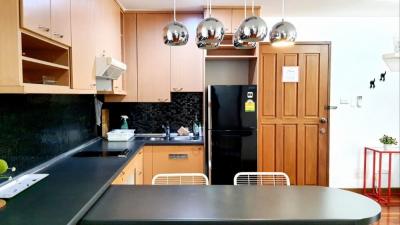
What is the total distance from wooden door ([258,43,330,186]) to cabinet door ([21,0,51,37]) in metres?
3.02

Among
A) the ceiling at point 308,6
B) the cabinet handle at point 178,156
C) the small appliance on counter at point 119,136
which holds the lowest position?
the cabinet handle at point 178,156

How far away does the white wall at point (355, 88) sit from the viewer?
4.34 metres

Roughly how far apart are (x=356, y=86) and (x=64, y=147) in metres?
3.69

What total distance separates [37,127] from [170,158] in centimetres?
160

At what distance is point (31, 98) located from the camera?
234 cm

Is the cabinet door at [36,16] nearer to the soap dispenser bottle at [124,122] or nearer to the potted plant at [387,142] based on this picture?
the soap dispenser bottle at [124,122]

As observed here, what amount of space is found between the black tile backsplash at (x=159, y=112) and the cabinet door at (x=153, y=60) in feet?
0.89

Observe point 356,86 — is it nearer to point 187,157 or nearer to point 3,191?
point 187,157

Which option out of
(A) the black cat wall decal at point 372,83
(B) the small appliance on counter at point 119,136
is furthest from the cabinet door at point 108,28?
(A) the black cat wall decal at point 372,83

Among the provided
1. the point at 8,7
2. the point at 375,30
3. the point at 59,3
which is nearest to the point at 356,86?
the point at 375,30

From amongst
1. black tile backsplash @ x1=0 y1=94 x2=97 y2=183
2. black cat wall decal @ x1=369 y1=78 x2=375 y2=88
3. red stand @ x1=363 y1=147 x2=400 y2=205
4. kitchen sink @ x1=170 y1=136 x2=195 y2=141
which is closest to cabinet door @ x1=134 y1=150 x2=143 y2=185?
kitchen sink @ x1=170 y1=136 x2=195 y2=141

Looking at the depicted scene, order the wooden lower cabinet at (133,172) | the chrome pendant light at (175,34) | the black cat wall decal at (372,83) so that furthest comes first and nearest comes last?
the black cat wall decal at (372,83)
the wooden lower cabinet at (133,172)
the chrome pendant light at (175,34)

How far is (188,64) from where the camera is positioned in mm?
3967

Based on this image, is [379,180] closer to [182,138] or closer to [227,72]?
[227,72]
